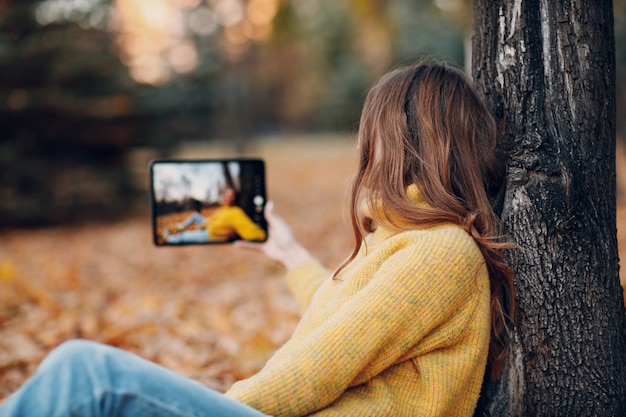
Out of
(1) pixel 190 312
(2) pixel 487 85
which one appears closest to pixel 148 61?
(1) pixel 190 312

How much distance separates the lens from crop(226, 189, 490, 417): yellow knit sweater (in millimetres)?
1573

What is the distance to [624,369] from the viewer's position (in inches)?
78.8

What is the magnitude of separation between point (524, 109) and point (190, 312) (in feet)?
11.6

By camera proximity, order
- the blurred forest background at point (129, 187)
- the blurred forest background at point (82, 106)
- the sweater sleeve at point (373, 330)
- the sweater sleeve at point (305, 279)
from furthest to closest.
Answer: the blurred forest background at point (82, 106) → the blurred forest background at point (129, 187) → the sweater sleeve at point (305, 279) → the sweater sleeve at point (373, 330)

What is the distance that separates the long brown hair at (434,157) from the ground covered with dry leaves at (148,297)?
0.22 meters

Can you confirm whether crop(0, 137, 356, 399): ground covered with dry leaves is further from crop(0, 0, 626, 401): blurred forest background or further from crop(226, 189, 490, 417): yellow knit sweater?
crop(226, 189, 490, 417): yellow knit sweater

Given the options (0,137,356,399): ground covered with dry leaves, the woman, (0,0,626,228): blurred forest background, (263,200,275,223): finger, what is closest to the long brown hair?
the woman

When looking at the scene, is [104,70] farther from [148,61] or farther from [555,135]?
[555,135]

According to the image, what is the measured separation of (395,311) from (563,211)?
66 centimetres

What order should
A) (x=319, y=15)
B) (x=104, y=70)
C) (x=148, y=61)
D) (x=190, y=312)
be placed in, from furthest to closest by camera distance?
1. (x=319, y=15)
2. (x=148, y=61)
3. (x=104, y=70)
4. (x=190, y=312)

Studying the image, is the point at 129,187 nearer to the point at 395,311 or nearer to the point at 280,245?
the point at 280,245

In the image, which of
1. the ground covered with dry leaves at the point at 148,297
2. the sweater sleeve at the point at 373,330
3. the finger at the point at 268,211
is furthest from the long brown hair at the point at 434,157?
the finger at the point at 268,211

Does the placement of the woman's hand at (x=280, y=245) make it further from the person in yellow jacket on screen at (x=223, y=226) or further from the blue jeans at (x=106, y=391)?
the blue jeans at (x=106, y=391)

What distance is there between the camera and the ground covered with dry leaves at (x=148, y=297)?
386 cm
